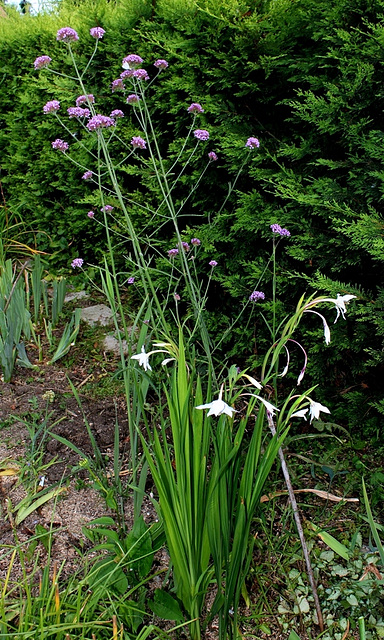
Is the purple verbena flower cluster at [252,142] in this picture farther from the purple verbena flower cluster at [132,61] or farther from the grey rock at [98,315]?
the grey rock at [98,315]

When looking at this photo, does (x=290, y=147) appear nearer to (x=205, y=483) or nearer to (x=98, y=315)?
(x=205, y=483)

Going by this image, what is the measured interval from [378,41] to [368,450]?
1724mm

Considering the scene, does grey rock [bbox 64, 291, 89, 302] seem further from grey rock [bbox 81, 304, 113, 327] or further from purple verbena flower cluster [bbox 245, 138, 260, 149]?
purple verbena flower cluster [bbox 245, 138, 260, 149]

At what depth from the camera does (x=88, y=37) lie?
3705mm

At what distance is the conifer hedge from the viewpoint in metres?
2.09

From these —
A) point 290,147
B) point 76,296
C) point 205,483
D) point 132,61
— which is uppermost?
point 132,61

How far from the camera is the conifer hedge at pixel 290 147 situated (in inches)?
82.1

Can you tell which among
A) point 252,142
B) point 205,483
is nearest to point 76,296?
point 252,142

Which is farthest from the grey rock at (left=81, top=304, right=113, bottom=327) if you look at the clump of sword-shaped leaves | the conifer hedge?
the clump of sword-shaped leaves

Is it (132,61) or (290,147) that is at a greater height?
(132,61)

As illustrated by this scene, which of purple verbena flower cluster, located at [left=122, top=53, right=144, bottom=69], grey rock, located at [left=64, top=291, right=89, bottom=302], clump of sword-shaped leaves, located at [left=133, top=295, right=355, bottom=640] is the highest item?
purple verbena flower cluster, located at [left=122, top=53, right=144, bottom=69]

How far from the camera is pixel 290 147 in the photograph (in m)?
2.32

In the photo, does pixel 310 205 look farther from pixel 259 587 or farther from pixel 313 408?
pixel 259 587

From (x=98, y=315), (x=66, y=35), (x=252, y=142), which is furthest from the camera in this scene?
(x=98, y=315)
